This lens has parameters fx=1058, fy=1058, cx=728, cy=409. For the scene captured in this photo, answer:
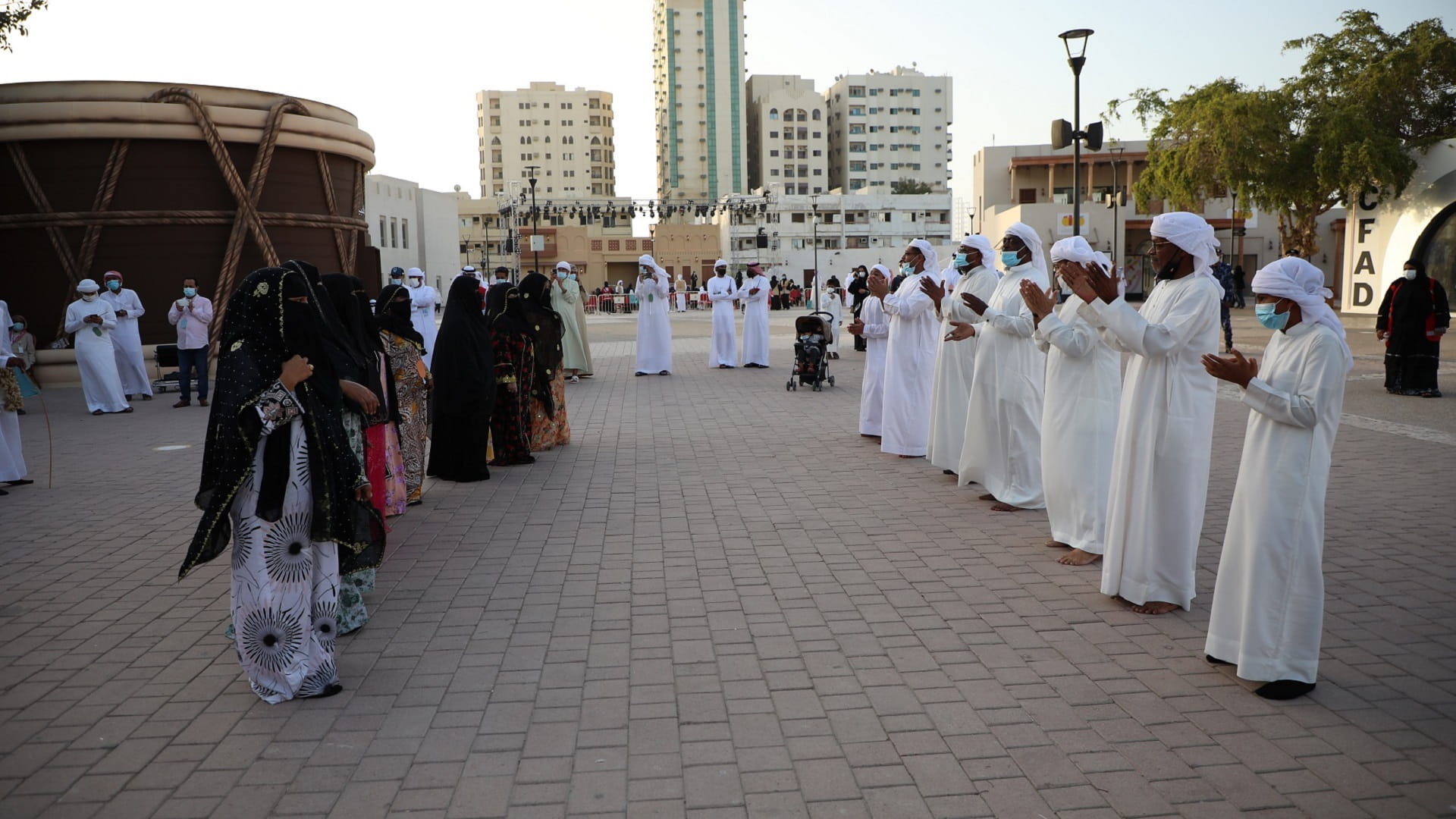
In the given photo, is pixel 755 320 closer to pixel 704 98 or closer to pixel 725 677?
pixel 725 677

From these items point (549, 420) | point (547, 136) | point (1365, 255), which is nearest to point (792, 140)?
point (547, 136)

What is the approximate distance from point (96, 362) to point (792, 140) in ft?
344

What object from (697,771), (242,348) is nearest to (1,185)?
(242,348)

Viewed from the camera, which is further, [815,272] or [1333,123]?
[815,272]

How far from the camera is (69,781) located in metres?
3.42

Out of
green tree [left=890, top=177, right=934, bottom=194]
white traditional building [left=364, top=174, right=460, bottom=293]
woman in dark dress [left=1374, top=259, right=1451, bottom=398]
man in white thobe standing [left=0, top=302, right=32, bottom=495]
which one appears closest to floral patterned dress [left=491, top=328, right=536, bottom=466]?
man in white thobe standing [left=0, top=302, right=32, bottom=495]

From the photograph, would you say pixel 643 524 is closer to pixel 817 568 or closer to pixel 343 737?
pixel 817 568

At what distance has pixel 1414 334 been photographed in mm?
12344

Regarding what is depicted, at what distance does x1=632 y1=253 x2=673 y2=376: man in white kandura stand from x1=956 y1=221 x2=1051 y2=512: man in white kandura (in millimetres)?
10315

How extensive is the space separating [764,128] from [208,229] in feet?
329

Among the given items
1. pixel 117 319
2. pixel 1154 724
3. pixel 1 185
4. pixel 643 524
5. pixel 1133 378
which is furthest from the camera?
pixel 1 185

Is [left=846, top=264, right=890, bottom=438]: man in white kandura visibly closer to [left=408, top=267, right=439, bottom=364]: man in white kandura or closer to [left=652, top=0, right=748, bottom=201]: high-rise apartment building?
[left=408, top=267, right=439, bottom=364]: man in white kandura

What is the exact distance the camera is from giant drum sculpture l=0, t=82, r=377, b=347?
15750mm

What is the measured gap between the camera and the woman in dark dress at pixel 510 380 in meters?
9.07
